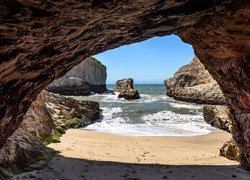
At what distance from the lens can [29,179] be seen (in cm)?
713

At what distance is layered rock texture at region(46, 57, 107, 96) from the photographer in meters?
48.1

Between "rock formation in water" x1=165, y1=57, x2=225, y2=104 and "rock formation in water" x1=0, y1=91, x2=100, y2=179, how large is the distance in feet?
61.0

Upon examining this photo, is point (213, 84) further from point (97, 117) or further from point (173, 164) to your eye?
point (173, 164)

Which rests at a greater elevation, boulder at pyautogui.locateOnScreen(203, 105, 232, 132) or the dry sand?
boulder at pyautogui.locateOnScreen(203, 105, 232, 132)

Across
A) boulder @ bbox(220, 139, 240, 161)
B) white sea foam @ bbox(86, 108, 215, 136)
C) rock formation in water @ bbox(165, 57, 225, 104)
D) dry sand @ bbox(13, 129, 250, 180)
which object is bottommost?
white sea foam @ bbox(86, 108, 215, 136)

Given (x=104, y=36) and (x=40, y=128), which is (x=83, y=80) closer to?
(x=40, y=128)

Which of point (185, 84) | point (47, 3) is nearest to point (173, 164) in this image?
point (47, 3)

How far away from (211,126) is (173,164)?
1057 centimetres

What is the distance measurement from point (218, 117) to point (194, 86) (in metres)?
24.1

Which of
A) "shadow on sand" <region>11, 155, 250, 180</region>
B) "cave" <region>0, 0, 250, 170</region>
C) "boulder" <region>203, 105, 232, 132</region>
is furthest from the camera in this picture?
"boulder" <region>203, 105, 232, 132</region>

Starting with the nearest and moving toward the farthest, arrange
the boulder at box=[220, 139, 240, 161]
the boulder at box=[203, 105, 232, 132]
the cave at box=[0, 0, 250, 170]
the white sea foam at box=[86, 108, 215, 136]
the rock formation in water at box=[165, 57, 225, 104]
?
the cave at box=[0, 0, 250, 170]
the boulder at box=[220, 139, 240, 161]
the white sea foam at box=[86, 108, 215, 136]
the boulder at box=[203, 105, 232, 132]
the rock formation in water at box=[165, 57, 225, 104]

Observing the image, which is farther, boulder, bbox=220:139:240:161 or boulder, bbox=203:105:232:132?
boulder, bbox=203:105:232:132

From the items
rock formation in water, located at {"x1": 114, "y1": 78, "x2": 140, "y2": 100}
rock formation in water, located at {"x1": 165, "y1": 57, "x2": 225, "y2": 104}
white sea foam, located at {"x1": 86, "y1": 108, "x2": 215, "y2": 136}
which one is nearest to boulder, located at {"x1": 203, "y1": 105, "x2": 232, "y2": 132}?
white sea foam, located at {"x1": 86, "y1": 108, "x2": 215, "y2": 136}

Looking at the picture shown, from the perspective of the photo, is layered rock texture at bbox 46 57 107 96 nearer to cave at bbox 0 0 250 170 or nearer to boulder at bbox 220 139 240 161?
boulder at bbox 220 139 240 161
